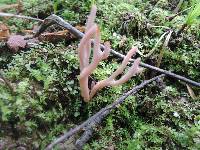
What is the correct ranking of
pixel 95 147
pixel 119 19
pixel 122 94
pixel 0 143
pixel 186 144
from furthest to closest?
pixel 119 19 < pixel 122 94 < pixel 186 144 < pixel 95 147 < pixel 0 143

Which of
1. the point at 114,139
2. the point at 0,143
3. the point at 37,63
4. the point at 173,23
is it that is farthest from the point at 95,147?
the point at 173,23

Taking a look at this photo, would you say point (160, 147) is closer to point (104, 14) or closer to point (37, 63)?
point (37, 63)

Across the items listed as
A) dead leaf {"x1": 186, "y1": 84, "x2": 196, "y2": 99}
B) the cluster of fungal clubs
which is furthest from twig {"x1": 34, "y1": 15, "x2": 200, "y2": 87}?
the cluster of fungal clubs

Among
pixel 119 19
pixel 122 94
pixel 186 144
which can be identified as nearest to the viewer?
pixel 186 144

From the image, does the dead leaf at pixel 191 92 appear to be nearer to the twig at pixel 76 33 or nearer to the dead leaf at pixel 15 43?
the twig at pixel 76 33

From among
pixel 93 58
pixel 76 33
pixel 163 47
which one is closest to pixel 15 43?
pixel 76 33

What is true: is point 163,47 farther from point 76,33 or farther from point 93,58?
point 93,58

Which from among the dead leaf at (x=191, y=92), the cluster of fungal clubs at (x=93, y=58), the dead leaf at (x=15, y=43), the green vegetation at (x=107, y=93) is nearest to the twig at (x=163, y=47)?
the green vegetation at (x=107, y=93)
